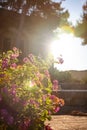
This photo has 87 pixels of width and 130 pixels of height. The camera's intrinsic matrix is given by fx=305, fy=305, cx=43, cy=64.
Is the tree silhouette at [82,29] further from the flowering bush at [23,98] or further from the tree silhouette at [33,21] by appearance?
the flowering bush at [23,98]

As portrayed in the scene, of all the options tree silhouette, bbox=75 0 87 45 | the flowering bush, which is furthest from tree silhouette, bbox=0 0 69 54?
the flowering bush

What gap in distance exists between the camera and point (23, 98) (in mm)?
4586

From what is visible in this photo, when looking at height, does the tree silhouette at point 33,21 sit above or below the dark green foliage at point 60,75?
above

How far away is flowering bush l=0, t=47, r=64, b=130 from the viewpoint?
4477 millimetres

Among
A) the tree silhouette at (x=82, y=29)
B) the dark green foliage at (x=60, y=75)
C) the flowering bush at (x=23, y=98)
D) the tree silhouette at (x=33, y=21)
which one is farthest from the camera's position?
the tree silhouette at (x=82, y=29)

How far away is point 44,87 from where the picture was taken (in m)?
5.29

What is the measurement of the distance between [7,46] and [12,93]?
19864mm

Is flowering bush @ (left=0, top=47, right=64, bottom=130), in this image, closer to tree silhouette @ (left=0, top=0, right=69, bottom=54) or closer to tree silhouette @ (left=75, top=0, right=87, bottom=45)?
tree silhouette @ (left=0, top=0, right=69, bottom=54)

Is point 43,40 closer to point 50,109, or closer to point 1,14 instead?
point 1,14

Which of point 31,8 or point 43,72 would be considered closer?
point 43,72

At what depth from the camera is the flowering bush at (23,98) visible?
176 inches

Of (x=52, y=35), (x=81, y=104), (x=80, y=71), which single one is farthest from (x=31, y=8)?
(x=81, y=104)

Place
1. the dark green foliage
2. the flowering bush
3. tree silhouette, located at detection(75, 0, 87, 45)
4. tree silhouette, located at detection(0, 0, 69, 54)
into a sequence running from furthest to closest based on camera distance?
tree silhouette, located at detection(75, 0, 87, 45), tree silhouette, located at detection(0, 0, 69, 54), the dark green foliage, the flowering bush

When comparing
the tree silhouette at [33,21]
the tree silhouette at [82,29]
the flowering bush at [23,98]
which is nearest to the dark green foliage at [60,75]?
the tree silhouette at [33,21]
